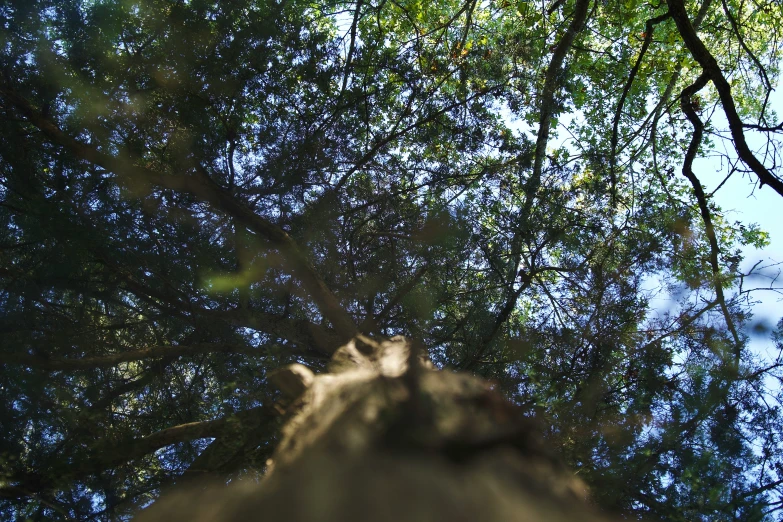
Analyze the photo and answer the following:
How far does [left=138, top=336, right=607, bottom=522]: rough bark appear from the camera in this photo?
2.84ft

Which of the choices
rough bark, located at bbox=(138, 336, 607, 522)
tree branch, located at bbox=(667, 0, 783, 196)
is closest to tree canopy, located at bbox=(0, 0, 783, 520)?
tree branch, located at bbox=(667, 0, 783, 196)

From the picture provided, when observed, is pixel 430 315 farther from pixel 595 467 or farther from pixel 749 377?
pixel 749 377

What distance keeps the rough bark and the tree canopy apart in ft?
6.10

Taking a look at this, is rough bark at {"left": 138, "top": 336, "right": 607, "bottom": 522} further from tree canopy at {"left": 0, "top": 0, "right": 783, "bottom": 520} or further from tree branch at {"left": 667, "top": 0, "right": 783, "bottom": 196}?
tree branch at {"left": 667, "top": 0, "right": 783, "bottom": 196}

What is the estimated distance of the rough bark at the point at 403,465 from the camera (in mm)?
865

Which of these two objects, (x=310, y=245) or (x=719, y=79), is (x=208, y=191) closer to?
(x=310, y=245)

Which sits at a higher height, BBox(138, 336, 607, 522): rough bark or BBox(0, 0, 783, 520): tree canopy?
BBox(0, 0, 783, 520): tree canopy

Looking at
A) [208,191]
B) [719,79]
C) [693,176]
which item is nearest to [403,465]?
[208,191]

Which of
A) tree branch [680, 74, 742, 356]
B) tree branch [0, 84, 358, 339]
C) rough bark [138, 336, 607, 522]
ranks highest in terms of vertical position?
tree branch [0, 84, 358, 339]

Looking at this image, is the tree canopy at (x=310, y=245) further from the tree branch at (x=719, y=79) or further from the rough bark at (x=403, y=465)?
the rough bark at (x=403, y=465)

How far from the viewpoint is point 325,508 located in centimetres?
86

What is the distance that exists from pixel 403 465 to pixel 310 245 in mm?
3573

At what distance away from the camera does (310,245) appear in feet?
14.6

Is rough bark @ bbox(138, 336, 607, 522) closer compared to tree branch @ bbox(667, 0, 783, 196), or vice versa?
rough bark @ bbox(138, 336, 607, 522)
